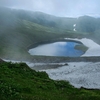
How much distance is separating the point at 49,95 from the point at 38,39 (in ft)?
545

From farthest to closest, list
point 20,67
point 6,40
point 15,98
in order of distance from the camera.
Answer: point 6,40, point 20,67, point 15,98

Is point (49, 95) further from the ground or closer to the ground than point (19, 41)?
closer to the ground

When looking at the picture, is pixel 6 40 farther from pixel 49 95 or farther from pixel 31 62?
pixel 49 95

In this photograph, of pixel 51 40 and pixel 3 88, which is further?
pixel 51 40

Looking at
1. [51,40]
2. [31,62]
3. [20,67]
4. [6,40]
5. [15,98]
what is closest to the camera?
[15,98]

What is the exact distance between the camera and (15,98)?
19156mm

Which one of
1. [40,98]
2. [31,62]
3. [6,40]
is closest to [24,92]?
[40,98]

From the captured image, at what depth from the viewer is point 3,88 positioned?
20219 millimetres

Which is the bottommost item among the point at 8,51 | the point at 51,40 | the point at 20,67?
the point at 20,67

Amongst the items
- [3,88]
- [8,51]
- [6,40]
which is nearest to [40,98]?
[3,88]

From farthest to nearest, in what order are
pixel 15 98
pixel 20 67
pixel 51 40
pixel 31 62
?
1. pixel 51 40
2. pixel 31 62
3. pixel 20 67
4. pixel 15 98

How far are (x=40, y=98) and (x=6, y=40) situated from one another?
134 m

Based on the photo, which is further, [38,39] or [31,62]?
[38,39]

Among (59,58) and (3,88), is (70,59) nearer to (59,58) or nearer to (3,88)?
(59,58)
